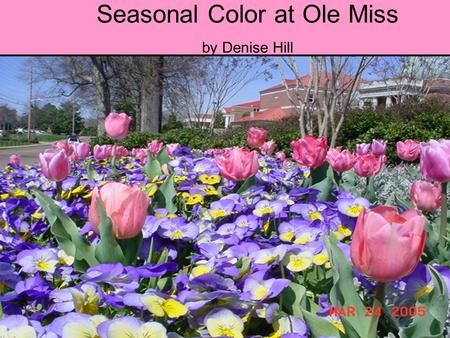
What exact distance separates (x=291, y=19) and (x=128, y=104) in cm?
2853

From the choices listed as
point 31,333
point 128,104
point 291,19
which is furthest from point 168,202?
point 128,104

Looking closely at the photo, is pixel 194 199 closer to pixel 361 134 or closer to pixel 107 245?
pixel 107 245

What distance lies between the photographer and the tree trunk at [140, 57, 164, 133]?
19.5 meters

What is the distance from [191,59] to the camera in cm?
2105

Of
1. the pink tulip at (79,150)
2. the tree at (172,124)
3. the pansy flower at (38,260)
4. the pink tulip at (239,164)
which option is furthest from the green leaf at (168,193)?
the tree at (172,124)

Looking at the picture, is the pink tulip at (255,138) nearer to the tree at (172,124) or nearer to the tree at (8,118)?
the tree at (172,124)

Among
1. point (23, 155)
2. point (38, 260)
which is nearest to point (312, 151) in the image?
point (38, 260)

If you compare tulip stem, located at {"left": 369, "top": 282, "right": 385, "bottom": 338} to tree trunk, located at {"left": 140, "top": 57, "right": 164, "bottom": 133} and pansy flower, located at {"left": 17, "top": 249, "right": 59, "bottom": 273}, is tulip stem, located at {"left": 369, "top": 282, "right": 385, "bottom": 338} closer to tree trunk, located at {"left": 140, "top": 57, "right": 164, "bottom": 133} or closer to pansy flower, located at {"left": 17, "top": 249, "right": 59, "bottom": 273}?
pansy flower, located at {"left": 17, "top": 249, "right": 59, "bottom": 273}

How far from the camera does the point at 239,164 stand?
6.31 ft

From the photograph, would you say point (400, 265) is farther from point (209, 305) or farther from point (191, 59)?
point (191, 59)

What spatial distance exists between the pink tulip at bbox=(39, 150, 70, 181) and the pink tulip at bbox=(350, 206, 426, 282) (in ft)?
4.70

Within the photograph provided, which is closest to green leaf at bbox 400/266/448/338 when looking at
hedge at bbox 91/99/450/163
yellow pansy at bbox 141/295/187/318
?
yellow pansy at bbox 141/295/187/318

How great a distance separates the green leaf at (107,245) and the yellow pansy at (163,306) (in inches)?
11.2

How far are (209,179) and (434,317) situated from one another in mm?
1401
